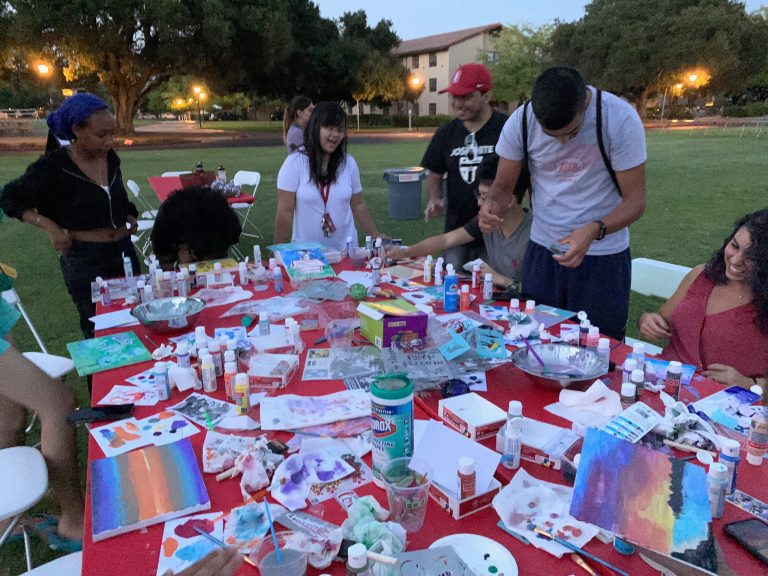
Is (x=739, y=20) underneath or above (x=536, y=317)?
above

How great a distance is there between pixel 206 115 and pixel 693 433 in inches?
2573

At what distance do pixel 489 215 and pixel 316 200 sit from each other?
1230 millimetres

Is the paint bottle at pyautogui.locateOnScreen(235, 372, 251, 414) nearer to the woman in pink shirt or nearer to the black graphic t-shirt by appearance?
the woman in pink shirt

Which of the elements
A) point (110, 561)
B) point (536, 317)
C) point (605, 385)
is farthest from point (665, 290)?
point (110, 561)

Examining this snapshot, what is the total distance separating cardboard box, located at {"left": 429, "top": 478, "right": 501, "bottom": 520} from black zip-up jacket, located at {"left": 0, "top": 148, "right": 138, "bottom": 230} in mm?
2522

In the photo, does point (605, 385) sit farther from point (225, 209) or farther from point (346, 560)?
point (225, 209)

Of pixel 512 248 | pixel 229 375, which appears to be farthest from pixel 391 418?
pixel 512 248

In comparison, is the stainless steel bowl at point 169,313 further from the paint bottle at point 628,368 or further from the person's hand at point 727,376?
the person's hand at point 727,376

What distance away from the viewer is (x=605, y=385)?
5.54 feet

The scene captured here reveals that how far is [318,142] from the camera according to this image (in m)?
3.26

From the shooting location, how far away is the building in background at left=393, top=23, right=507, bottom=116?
41.4m

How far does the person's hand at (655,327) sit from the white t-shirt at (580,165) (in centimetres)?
36

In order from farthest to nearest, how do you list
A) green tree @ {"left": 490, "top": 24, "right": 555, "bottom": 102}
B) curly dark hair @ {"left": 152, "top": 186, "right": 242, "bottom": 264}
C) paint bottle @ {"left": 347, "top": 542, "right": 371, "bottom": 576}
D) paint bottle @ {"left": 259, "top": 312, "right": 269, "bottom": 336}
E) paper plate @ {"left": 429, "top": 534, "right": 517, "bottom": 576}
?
green tree @ {"left": 490, "top": 24, "right": 555, "bottom": 102} → curly dark hair @ {"left": 152, "top": 186, "right": 242, "bottom": 264} → paint bottle @ {"left": 259, "top": 312, "right": 269, "bottom": 336} → paper plate @ {"left": 429, "top": 534, "right": 517, "bottom": 576} → paint bottle @ {"left": 347, "top": 542, "right": 371, "bottom": 576}

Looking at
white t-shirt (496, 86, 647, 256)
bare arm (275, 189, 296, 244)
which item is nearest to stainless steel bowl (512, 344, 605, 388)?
white t-shirt (496, 86, 647, 256)
